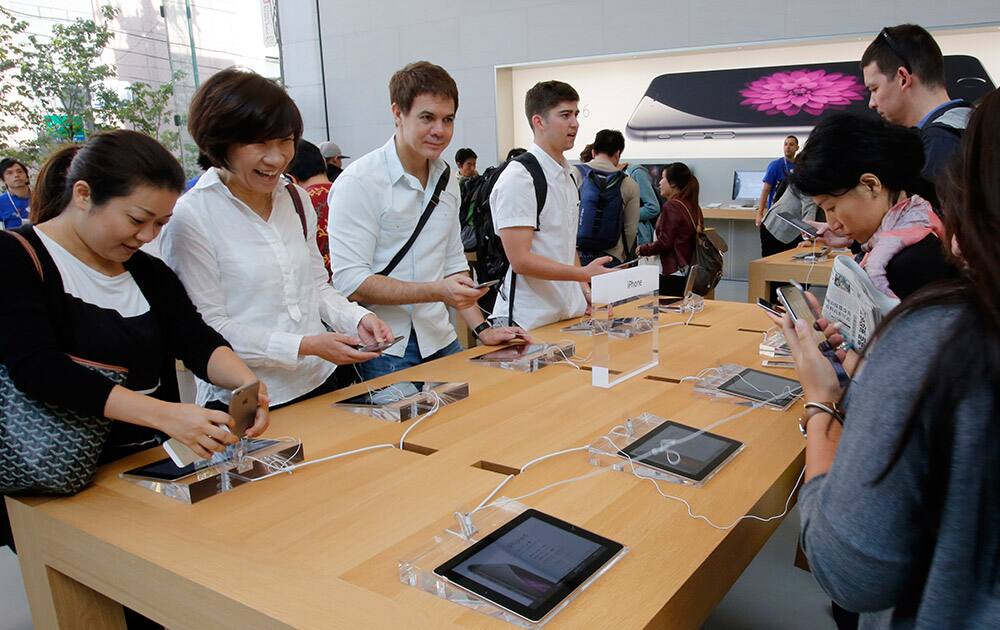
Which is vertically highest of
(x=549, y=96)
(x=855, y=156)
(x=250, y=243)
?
(x=549, y=96)

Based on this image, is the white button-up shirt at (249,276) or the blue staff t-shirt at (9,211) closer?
the white button-up shirt at (249,276)

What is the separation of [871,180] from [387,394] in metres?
1.30

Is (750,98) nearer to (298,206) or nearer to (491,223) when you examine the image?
(491,223)

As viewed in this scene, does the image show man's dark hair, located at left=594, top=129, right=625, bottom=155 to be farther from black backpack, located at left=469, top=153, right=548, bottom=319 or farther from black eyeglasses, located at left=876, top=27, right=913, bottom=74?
black eyeglasses, located at left=876, top=27, right=913, bottom=74

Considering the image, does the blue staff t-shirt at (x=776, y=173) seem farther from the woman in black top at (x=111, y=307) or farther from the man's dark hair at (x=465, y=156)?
the woman in black top at (x=111, y=307)

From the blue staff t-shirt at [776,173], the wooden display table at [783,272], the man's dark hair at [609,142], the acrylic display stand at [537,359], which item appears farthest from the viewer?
the blue staff t-shirt at [776,173]

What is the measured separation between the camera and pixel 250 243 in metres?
1.69

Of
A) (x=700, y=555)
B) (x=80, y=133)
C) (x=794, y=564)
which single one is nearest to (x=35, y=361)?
(x=700, y=555)

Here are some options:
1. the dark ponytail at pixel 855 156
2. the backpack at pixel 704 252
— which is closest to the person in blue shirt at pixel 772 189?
the backpack at pixel 704 252

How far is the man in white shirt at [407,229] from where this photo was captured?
211 cm

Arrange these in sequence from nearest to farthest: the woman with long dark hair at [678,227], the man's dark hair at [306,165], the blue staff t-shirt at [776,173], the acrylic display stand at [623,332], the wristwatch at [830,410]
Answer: the wristwatch at [830,410]
the acrylic display stand at [623,332]
the man's dark hair at [306,165]
the woman with long dark hair at [678,227]
the blue staff t-shirt at [776,173]

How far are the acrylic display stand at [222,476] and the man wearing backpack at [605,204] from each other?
3035mm

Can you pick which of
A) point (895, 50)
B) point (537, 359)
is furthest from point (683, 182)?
point (537, 359)

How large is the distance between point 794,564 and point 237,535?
194 centimetres
